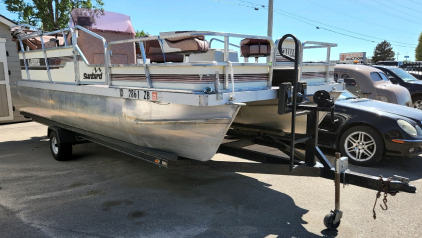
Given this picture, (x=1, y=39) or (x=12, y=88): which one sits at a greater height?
(x=1, y=39)

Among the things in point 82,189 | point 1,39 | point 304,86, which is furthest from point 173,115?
point 1,39

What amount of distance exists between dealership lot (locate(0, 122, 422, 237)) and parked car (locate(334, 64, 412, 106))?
266 cm

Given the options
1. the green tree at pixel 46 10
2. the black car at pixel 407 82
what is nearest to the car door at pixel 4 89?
the green tree at pixel 46 10

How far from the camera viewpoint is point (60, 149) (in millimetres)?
5891

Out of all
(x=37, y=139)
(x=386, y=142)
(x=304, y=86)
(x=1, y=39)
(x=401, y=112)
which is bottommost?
(x=37, y=139)

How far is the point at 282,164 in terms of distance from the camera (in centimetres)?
367

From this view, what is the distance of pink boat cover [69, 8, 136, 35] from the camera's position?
5.81 metres

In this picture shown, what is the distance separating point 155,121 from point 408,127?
13.7ft

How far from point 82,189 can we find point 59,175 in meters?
0.88

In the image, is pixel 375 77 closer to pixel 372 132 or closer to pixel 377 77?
pixel 377 77

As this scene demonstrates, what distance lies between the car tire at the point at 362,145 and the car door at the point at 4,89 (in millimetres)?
9488

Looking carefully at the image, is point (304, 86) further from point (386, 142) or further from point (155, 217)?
point (386, 142)

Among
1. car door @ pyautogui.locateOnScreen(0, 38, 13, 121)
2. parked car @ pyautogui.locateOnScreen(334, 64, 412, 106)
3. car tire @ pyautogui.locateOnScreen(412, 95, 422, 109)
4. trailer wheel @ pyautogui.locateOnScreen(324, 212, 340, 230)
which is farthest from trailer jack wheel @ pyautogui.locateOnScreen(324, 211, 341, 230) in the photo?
car door @ pyautogui.locateOnScreen(0, 38, 13, 121)

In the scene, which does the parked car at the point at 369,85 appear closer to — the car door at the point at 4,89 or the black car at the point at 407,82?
the black car at the point at 407,82
